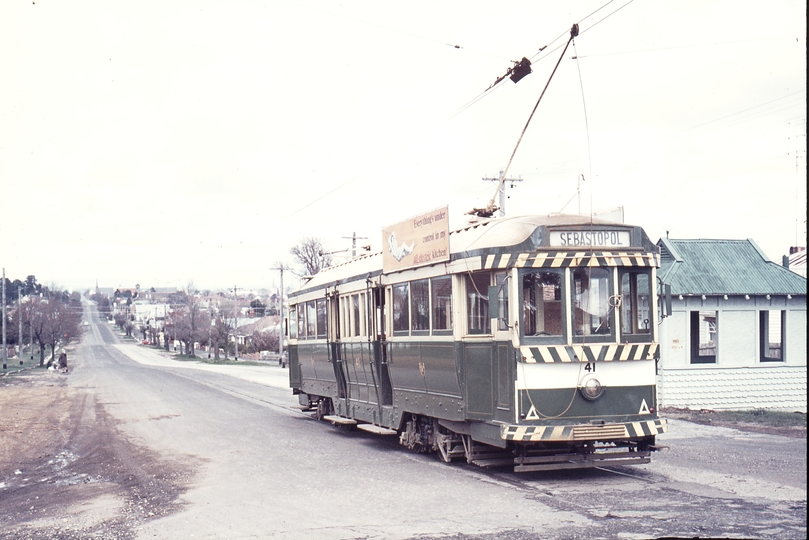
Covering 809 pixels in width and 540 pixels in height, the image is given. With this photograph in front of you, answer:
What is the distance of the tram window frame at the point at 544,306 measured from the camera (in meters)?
10.5

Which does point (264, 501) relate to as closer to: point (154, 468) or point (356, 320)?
point (154, 468)

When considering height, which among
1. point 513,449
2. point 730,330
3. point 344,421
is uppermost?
Answer: point 730,330

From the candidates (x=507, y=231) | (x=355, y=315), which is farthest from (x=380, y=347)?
(x=507, y=231)

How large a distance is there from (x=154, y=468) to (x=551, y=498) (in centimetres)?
650

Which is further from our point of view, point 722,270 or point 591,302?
point 722,270

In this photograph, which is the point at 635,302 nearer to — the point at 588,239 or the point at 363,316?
the point at 588,239

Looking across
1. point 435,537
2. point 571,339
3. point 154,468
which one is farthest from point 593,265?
point 154,468

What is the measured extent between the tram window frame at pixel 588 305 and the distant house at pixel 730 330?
1007 cm

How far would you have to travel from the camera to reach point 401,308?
13484 mm

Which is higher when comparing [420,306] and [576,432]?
[420,306]

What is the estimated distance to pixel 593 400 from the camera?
10445mm

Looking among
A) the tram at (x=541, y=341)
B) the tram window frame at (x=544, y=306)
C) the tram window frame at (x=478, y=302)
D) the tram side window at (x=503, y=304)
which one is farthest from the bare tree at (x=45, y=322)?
the tram window frame at (x=544, y=306)

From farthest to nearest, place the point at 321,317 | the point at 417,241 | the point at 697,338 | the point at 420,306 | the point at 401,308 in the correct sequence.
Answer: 1. the point at 697,338
2. the point at 321,317
3. the point at 401,308
4. the point at 417,241
5. the point at 420,306

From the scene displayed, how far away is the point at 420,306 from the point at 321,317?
18.7 feet
